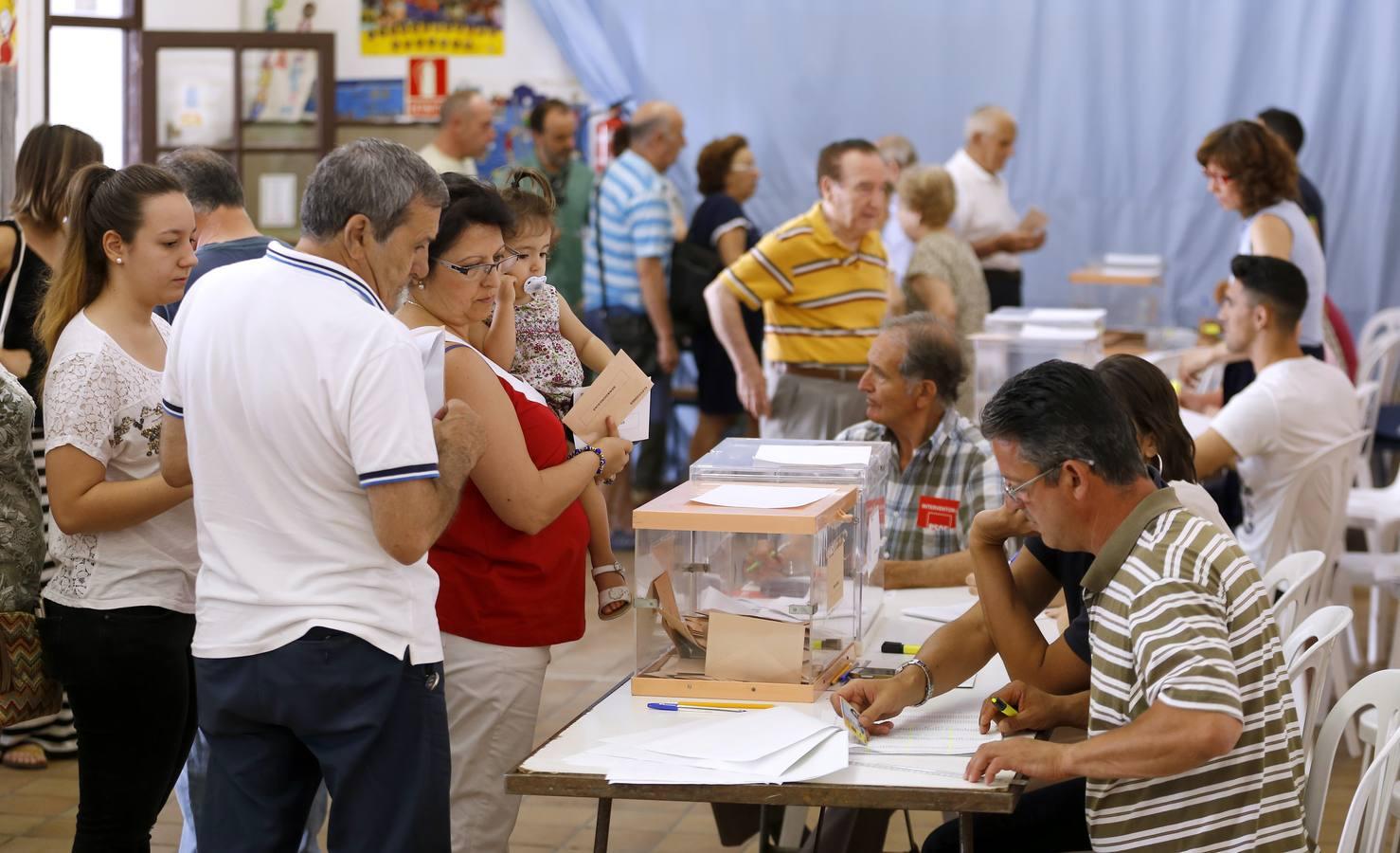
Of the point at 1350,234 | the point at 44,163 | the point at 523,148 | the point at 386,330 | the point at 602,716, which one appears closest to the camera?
the point at 386,330

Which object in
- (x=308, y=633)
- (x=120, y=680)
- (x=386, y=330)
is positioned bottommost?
(x=120, y=680)

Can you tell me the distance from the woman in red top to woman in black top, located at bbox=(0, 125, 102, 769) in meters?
1.64

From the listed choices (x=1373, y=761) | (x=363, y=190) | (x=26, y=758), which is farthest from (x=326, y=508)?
(x=26, y=758)

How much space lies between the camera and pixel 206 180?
10.9 ft

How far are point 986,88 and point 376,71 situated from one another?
3.38 metres

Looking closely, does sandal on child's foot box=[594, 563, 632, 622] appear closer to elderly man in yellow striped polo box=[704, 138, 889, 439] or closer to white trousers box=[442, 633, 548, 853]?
white trousers box=[442, 633, 548, 853]

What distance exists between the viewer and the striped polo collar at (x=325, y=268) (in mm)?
2045

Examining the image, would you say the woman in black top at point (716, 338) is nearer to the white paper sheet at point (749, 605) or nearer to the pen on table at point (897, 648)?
the pen on table at point (897, 648)

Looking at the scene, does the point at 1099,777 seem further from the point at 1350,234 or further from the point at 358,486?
the point at 1350,234

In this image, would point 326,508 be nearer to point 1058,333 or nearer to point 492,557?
point 492,557

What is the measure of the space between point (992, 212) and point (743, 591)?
4.95 metres

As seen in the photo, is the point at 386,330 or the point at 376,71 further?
the point at 376,71

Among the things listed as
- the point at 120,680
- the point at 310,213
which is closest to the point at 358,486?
the point at 310,213

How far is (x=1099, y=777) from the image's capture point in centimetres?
207
